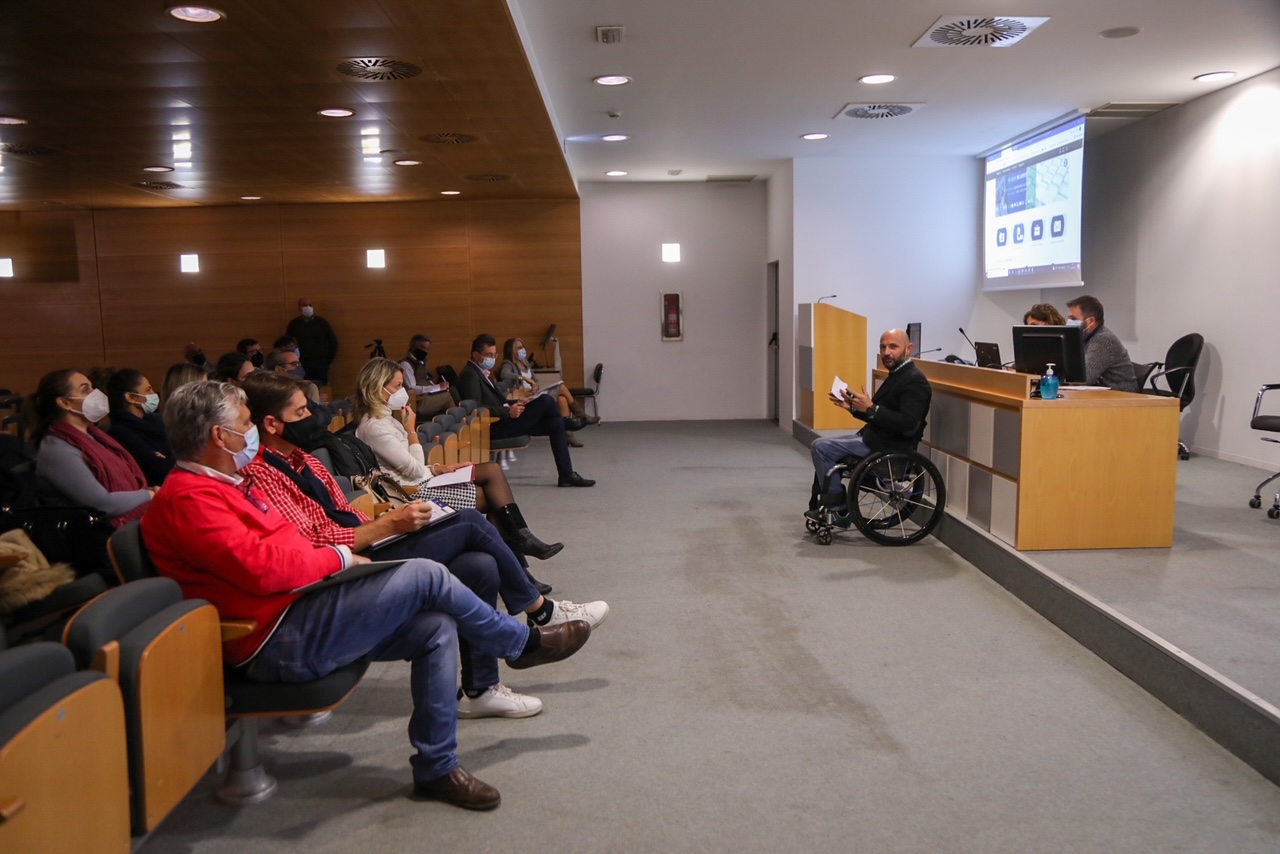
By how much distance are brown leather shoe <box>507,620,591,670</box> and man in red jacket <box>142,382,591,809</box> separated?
18.5 inches

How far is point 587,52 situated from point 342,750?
476 cm

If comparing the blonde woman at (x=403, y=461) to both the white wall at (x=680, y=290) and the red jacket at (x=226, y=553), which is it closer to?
the red jacket at (x=226, y=553)

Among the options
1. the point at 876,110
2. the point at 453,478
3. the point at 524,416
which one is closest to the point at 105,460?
the point at 453,478

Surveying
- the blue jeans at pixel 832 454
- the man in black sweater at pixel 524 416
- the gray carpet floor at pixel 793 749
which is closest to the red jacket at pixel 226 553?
the gray carpet floor at pixel 793 749

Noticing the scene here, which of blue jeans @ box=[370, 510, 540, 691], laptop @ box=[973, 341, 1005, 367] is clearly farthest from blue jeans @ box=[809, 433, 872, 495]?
blue jeans @ box=[370, 510, 540, 691]

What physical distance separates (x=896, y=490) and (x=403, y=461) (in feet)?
8.96

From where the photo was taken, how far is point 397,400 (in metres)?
5.11

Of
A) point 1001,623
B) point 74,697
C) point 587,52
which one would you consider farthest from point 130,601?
point 587,52

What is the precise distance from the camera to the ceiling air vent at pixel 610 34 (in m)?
5.71

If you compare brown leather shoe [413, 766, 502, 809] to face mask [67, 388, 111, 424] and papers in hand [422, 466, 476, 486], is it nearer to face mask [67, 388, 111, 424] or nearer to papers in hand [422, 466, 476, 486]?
papers in hand [422, 466, 476, 486]

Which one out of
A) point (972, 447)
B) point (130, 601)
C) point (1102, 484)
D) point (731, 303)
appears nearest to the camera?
point (130, 601)

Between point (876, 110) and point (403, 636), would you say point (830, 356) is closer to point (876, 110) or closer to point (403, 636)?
point (876, 110)

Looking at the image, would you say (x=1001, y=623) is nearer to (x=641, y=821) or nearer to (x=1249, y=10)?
(x=641, y=821)

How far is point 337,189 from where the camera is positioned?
10891 mm
